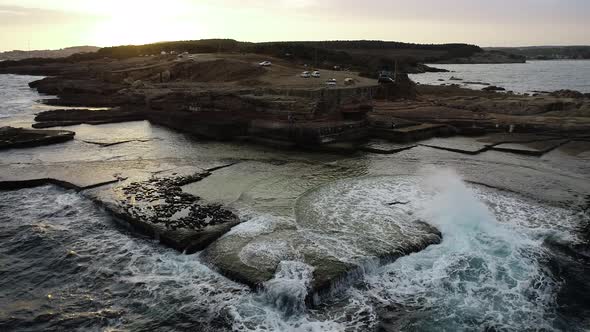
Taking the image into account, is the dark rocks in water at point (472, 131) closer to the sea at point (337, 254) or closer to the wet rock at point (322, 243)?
the sea at point (337, 254)

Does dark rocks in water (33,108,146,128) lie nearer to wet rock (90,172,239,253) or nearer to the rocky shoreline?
the rocky shoreline

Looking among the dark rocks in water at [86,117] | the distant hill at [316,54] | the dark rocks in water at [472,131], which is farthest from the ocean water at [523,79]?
the dark rocks in water at [86,117]

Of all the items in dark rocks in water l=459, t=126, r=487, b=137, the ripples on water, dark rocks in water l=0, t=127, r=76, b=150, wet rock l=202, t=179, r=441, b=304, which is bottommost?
the ripples on water

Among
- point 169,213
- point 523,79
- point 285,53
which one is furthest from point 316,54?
point 169,213

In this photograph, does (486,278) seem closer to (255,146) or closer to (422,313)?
(422,313)

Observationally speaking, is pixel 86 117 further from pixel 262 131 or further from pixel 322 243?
pixel 322 243

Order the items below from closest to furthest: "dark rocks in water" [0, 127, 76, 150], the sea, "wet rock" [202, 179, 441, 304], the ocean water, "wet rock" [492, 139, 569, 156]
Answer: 1. the sea
2. "wet rock" [202, 179, 441, 304]
3. "wet rock" [492, 139, 569, 156]
4. "dark rocks in water" [0, 127, 76, 150]
5. the ocean water

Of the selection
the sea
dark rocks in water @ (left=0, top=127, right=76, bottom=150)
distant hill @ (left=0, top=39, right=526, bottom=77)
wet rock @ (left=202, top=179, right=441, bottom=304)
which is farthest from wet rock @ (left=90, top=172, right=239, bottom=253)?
distant hill @ (left=0, top=39, right=526, bottom=77)

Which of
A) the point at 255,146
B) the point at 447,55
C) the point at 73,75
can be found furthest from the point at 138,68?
the point at 447,55
